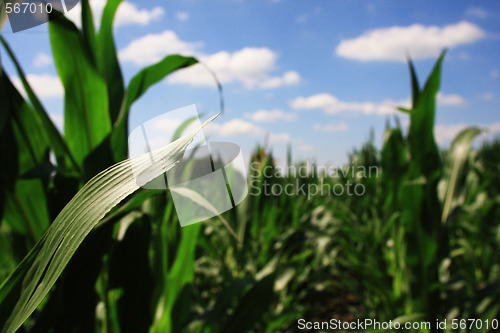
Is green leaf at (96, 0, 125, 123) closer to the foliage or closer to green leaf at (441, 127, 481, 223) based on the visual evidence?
the foliage

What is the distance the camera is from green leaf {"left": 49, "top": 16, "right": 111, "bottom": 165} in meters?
0.45

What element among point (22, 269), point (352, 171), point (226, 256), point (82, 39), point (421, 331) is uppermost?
point (82, 39)

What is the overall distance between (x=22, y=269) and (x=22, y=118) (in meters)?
0.37

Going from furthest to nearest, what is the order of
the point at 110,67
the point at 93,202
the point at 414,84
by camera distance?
the point at 414,84 < the point at 110,67 < the point at 93,202

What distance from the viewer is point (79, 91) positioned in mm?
457

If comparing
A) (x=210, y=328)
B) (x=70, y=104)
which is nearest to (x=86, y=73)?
(x=70, y=104)

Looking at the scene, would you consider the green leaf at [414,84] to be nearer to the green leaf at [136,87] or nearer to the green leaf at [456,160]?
the green leaf at [456,160]

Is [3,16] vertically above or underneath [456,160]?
above

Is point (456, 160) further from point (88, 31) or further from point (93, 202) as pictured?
point (93, 202)

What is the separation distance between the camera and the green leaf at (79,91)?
0.45 metres

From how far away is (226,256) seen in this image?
165 centimetres

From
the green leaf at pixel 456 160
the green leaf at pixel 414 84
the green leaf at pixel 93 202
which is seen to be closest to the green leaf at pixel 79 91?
the green leaf at pixel 93 202

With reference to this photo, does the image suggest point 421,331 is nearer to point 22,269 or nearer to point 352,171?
point 22,269

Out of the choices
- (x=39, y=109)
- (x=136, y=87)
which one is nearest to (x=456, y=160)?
(x=136, y=87)
